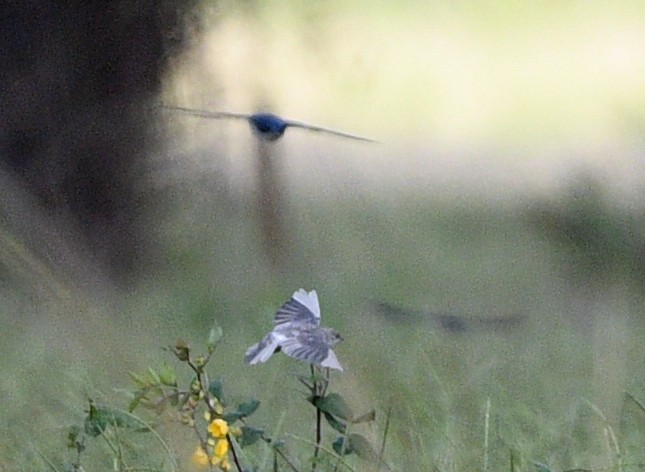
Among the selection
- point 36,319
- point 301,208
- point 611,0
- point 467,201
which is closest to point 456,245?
point 467,201

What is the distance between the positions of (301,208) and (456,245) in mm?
162

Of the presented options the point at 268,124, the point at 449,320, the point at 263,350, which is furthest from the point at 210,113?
the point at 263,350

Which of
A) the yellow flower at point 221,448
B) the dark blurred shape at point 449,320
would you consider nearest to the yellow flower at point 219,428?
the yellow flower at point 221,448

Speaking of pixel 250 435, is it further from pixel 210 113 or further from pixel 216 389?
pixel 210 113

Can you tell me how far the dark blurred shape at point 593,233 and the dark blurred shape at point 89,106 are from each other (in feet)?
1.37

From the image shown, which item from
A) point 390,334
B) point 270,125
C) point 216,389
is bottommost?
point 390,334

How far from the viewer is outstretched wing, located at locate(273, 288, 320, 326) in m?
0.70

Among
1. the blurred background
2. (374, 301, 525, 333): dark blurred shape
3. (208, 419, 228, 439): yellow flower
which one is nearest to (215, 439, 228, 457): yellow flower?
(208, 419, 228, 439): yellow flower

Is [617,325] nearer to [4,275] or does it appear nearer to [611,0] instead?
[611,0]

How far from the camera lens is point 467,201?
0.99 m

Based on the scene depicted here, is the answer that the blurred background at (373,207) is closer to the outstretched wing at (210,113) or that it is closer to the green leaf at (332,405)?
the outstretched wing at (210,113)

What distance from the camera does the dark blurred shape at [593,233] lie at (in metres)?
0.97

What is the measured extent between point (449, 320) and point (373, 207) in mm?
139

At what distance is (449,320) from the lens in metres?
1.03
